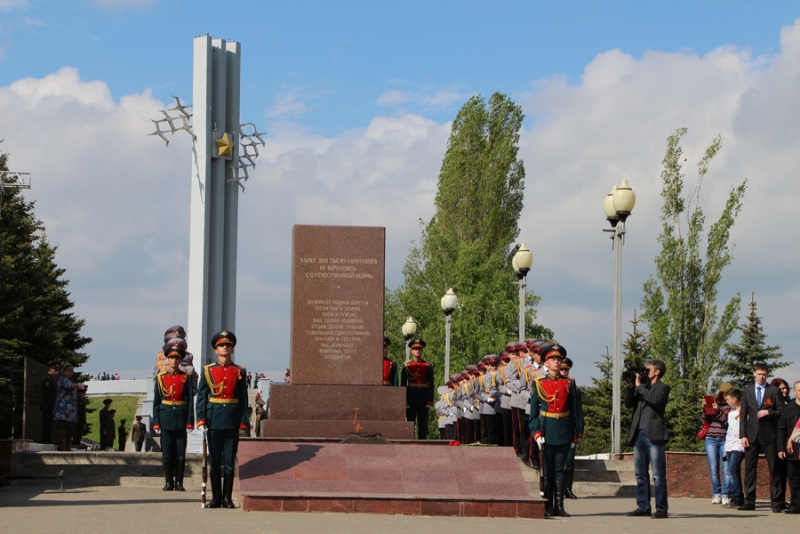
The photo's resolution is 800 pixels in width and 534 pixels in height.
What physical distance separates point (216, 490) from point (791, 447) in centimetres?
645

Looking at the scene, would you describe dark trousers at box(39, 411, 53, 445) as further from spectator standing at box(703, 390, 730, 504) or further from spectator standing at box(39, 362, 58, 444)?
spectator standing at box(703, 390, 730, 504)

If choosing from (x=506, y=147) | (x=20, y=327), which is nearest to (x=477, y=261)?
(x=506, y=147)

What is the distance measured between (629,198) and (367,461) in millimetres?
6284

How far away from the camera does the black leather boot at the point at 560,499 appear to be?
11.4 metres

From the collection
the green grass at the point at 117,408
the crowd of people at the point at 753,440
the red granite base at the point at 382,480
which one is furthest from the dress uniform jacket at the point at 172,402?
the green grass at the point at 117,408

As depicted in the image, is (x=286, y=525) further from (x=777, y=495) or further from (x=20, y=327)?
(x=20, y=327)

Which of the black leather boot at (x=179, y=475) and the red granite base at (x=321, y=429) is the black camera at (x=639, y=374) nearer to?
the red granite base at (x=321, y=429)

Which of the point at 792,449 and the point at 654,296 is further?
the point at 654,296

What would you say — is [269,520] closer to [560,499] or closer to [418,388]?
[560,499]

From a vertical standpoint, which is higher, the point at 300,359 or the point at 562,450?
the point at 300,359

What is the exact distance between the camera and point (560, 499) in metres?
11.4

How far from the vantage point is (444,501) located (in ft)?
36.5

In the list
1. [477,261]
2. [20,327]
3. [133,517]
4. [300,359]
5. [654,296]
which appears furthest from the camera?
[477,261]

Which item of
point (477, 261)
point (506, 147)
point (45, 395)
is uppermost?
point (506, 147)
